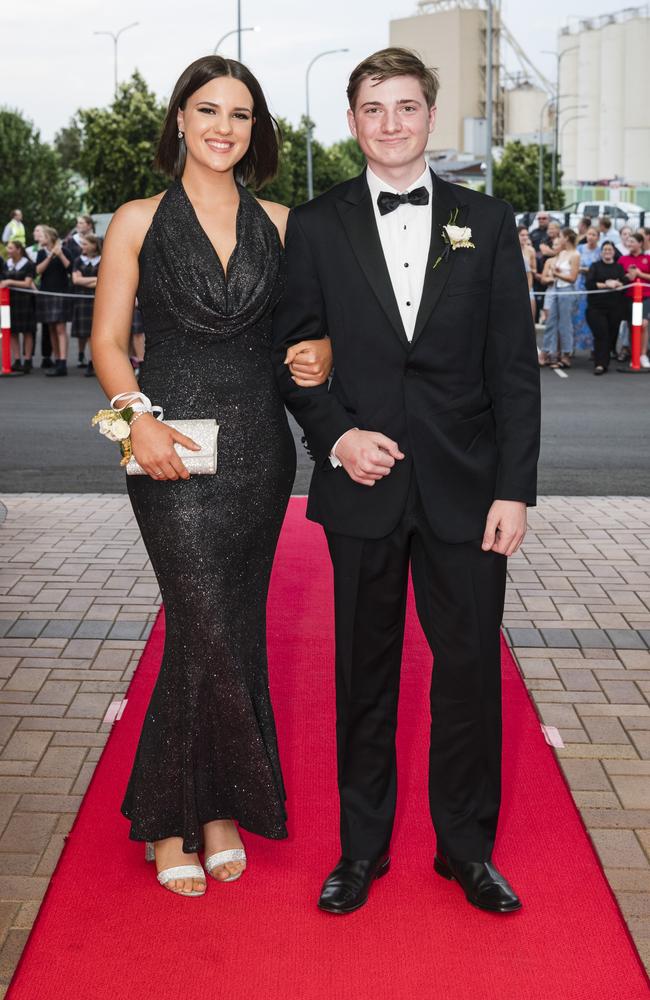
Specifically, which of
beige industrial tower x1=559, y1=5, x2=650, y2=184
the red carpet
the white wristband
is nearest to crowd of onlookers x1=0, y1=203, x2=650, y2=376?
the red carpet

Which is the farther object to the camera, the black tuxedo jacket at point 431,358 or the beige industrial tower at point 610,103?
the beige industrial tower at point 610,103

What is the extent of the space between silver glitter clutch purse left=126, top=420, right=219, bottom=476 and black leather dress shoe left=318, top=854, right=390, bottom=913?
3.77 ft

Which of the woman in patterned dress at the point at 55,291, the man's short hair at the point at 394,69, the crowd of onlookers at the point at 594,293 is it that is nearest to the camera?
the man's short hair at the point at 394,69

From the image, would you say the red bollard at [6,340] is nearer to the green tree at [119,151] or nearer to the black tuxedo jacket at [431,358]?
the black tuxedo jacket at [431,358]

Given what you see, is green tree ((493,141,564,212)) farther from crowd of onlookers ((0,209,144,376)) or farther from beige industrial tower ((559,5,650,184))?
crowd of onlookers ((0,209,144,376))

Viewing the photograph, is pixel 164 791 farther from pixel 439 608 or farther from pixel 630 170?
pixel 630 170

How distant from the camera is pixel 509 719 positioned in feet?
15.5

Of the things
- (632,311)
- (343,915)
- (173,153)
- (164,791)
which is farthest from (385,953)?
(632,311)

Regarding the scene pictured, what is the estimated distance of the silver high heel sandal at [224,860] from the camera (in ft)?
11.6

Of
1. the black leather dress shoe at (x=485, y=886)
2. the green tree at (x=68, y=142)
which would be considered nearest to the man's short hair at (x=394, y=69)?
the black leather dress shoe at (x=485, y=886)

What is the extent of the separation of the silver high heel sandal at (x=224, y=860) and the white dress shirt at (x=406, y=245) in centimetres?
119

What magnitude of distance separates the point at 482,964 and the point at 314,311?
5.60ft

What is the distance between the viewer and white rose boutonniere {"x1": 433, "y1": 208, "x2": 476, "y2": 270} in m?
3.09

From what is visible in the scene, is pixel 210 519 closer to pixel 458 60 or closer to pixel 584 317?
pixel 584 317
